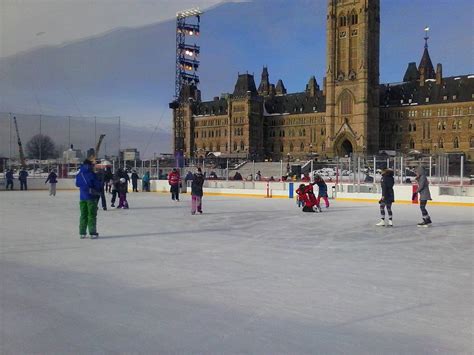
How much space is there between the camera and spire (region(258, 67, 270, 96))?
3993 inches

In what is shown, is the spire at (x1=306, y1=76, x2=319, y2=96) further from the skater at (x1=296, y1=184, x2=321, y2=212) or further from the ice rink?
the ice rink

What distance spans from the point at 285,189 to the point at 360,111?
55460 mm

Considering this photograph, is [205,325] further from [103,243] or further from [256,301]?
[103,243]

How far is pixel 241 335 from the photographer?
3.35 meters

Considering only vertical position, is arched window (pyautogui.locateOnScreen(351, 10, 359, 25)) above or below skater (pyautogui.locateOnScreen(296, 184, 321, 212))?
above

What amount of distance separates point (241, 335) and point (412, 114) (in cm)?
7922

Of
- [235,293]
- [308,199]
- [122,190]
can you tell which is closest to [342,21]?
[308,199]

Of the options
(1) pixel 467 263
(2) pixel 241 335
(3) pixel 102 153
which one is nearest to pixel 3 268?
(2) pixel 241 335

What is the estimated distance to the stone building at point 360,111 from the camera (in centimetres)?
7306

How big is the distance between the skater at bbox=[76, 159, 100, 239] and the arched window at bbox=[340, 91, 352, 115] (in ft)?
234

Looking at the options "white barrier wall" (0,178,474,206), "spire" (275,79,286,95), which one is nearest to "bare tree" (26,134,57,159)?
"white barrier wall" (0,178,474,206)

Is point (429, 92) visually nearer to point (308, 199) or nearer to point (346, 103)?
point (346, 103)

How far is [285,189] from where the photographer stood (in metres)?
22.4

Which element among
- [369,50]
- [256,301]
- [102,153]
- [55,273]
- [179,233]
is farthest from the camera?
[369,50]
